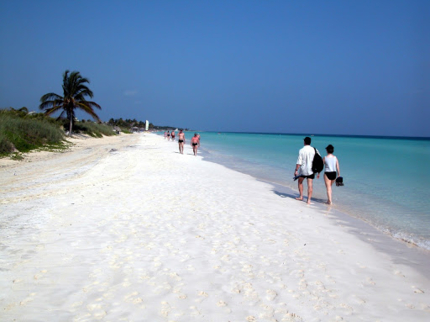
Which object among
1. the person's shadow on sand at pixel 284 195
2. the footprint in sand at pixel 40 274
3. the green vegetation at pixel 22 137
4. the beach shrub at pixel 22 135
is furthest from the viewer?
the beach shrub at pixel 22 135

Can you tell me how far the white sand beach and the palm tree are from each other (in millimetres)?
28862

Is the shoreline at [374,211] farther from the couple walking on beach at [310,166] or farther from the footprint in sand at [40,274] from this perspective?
the footprint in sand at [40,274]

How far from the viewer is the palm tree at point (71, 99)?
108 ft

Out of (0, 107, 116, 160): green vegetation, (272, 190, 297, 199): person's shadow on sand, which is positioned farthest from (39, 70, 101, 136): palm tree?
(272, 190, 297, 199): person's shadow on sand

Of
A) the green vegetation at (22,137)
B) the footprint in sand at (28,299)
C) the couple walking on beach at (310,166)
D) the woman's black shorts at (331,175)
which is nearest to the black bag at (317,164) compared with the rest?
the couple walking on beach at (310,166)

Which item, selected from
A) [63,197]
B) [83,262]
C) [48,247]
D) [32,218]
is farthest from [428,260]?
[63,197]

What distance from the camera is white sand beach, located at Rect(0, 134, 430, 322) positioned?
2.98 metres

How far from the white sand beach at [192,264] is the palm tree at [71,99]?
28.9m

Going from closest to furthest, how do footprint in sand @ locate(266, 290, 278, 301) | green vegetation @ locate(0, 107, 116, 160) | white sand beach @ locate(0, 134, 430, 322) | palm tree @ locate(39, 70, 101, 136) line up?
1. white sand beach @ locate(0, 134, 430, 322)
2. footprint in sand @ locate(266, 290, 278, 301)
3. green vegetation @ locate(0, 107, 116, 160)
4. palm tree @ locate(39, 70, 101, 136)

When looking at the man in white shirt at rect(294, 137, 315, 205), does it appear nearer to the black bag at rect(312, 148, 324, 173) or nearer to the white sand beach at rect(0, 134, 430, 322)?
the black bag at rect(312, 148, 324, 173)

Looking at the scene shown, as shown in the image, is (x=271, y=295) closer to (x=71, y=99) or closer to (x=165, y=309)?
(x=165, y=309)

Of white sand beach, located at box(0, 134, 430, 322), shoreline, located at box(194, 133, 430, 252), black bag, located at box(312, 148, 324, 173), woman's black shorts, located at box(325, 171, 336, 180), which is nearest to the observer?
white sand beach, located at box(0, 134, 430, 322)

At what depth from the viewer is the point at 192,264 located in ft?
13.0

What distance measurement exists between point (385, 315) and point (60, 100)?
36.4 meters
